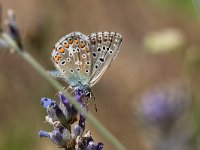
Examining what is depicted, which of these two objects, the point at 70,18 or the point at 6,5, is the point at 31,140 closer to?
the point at 70,18

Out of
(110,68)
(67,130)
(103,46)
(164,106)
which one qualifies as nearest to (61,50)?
(103,46)

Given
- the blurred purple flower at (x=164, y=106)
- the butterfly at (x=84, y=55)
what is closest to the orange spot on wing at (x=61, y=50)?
the butterfly at (x=84, y=55)

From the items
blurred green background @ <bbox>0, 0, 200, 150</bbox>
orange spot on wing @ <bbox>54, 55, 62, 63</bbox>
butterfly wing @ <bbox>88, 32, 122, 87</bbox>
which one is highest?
blurred green background @ <bbox>0, 0, 200, 150</bbox>

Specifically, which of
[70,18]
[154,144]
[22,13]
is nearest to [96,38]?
[154,144]

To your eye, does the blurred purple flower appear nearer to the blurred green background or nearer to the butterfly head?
the blurred green background

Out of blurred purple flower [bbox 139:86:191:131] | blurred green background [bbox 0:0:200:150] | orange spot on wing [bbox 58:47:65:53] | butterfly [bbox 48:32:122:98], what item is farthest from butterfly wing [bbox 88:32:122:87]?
blurred green background [bbox 0:0:200:150]

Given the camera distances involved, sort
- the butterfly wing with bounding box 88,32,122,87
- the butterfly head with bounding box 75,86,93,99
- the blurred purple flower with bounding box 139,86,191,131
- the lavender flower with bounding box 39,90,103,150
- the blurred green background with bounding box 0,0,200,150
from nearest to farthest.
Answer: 1. the lavender flower with bounding box 39,90,103,150
2. the butterfly head with bounding box 75,86,93,99
3. the butterfly wing with bounding box 88,32,122,87
4. the blurred purple flower with bounding box 139,86,191,131
5. the blurred green background with bounding box 0,0,200,150

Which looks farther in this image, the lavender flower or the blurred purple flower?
the blurred purple flower

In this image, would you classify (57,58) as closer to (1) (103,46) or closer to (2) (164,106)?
(1) (103,46)
